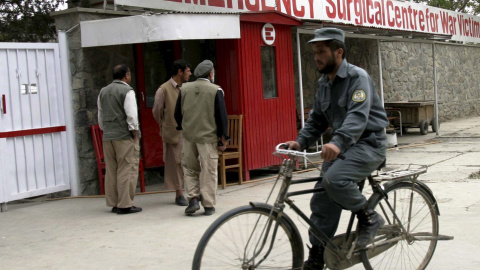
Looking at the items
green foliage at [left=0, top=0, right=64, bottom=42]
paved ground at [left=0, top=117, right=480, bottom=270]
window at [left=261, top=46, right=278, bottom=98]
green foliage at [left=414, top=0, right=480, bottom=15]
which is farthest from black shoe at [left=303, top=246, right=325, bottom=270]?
green foliage at [left=414, top=0, right=480, bottom=15]

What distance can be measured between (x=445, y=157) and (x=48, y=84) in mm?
6574

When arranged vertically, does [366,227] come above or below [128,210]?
above

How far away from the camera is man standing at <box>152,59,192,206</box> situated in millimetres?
7445

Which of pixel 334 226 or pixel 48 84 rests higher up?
pixel 48 84

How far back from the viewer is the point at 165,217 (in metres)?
6.81

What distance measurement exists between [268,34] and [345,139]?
18.5ft

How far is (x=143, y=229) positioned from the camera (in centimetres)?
629

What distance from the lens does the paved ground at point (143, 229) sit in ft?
16.8

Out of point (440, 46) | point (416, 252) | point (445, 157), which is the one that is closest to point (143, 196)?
point (416, 252)

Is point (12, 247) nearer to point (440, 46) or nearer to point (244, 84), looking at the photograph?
point (244, 84)

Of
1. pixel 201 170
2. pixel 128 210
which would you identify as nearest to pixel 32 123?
pixel 128 210

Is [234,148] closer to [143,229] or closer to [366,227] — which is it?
[143,229]

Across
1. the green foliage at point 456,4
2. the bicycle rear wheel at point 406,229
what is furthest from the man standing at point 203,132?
the green foliage at point 456,4

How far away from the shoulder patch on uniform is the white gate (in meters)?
4.98
